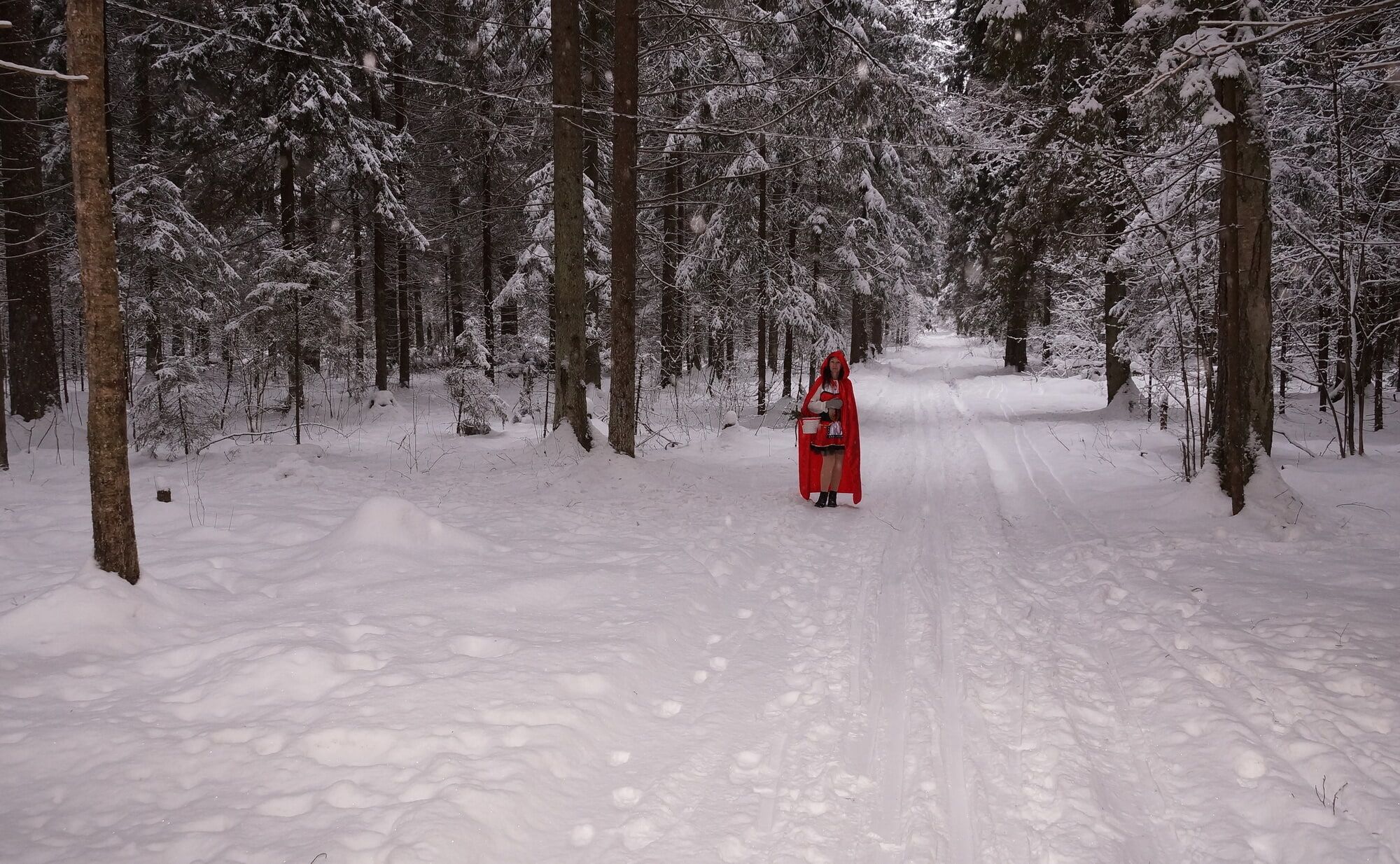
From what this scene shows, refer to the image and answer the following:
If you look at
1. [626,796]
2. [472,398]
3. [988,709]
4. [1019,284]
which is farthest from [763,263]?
[626,796]

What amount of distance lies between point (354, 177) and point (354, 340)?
541 centimetres

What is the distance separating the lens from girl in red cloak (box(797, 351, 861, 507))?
928 centimetres

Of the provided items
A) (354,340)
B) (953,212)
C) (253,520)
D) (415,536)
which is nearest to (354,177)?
(354,340)

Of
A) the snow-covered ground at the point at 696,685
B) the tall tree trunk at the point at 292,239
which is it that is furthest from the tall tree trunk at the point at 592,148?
the snow-covered ground at the point at 696,685

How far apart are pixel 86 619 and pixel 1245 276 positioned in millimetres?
10604

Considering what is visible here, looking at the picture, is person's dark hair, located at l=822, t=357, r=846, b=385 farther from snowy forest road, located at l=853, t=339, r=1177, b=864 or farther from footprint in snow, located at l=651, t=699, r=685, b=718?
footprint in snow, located at l=651, t=699, r=685, b=718

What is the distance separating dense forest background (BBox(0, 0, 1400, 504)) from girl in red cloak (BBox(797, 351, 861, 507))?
2.84 meters

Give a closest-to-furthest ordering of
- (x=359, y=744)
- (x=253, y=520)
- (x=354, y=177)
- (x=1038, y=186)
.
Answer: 1. (x=359, y=744)
2. (x=253, y=520)
3. (x=1038, y=186)
4. (x=354, y=177)

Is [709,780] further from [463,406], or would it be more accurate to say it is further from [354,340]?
[354,340]

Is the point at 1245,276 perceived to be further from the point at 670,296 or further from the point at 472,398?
the point at 670,296

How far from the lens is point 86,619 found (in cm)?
427

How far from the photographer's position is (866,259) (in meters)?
21.5

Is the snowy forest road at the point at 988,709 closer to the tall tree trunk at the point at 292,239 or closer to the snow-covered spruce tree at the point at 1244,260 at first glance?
the snow-covered spruce tree at the point at 1244,260

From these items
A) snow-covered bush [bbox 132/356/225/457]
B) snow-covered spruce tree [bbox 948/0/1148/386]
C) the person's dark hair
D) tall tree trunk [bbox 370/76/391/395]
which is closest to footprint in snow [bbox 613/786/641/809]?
A: the person's dark hair
